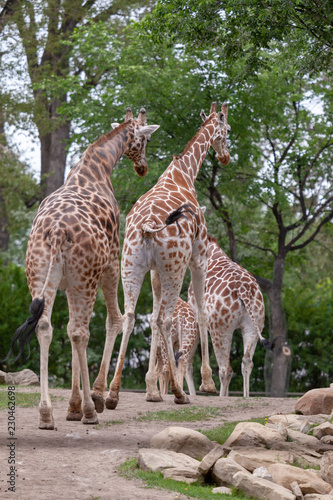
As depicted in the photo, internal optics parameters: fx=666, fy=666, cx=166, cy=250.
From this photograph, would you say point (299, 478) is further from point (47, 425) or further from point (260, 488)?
point (47, 425)

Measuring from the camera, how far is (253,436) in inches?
266

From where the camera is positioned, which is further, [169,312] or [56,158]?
[56,158]

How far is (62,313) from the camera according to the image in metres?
17.6

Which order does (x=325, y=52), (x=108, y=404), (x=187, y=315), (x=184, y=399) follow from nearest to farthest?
(x=108, y=404)
(x=184, y=399)
(x=325, y=52)
(x=187, y=315)

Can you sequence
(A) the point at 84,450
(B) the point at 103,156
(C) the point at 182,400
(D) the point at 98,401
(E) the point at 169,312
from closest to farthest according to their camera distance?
(A) the point at 84,450 → (D) the point at 98,401 → (B) the point at 103,156 → (E) the point at 169,312 → (C) the point at 182,400

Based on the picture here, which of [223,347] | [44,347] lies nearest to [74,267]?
[44,347]

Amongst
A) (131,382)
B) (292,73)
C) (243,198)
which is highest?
(292,73)

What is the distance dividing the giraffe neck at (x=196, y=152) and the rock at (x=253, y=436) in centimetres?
432

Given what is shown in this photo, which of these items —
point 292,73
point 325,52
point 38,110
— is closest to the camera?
point 325,52

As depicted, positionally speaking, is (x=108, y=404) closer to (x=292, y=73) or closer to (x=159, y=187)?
(x=159, y=187)

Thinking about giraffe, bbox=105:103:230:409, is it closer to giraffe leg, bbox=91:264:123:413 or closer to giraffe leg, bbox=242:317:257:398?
giraffe leg, bbox=91:264:123:413

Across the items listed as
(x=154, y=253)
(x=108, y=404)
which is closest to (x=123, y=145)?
(x=154, y=253)

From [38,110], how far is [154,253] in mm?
13647

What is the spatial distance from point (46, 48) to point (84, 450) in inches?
681
